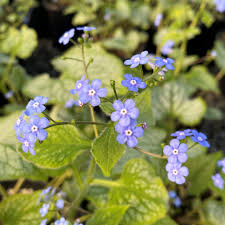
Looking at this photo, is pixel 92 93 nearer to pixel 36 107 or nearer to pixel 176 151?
pixel 36 107

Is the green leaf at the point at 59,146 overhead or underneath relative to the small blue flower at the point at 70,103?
overhead

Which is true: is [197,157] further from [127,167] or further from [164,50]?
[164,50]

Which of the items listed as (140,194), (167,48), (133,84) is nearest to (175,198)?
(140,194)

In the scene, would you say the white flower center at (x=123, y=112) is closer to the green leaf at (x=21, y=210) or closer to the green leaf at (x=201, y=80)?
the green leaf at (x=21, y=210)

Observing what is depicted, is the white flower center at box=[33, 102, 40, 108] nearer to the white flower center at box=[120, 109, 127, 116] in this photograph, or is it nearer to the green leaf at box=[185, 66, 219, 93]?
the white flower center at box=[120, 109, 127, 116]

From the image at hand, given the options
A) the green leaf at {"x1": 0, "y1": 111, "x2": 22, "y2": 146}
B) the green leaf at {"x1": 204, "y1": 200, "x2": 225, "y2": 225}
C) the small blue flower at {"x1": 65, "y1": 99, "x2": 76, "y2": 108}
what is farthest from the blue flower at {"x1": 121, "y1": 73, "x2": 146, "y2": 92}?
the green leaf at {"x1": 204, "y1": 200, "x2": 225, "y2": 225}

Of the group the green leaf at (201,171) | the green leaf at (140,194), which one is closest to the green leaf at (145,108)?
the green leaf at (140,194)

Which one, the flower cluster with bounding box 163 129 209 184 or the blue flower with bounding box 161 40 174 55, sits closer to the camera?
the flower cluster with bounding box 163 129 209 184
